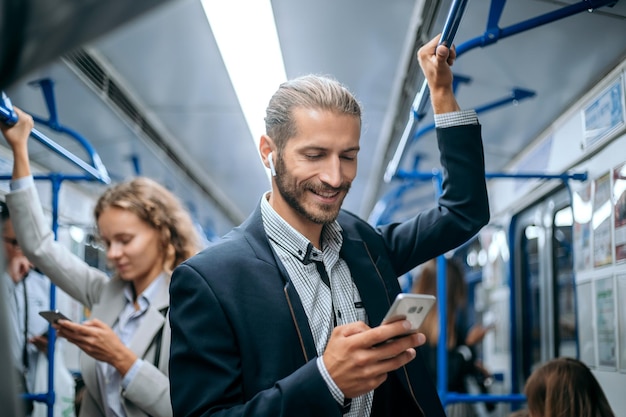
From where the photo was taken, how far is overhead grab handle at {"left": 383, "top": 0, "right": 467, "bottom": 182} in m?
1.78

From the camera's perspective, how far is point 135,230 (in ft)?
8.65

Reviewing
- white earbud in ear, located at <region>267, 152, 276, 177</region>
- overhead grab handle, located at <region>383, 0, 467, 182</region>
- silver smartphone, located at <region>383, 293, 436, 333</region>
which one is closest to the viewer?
silver smartphone, located at <region>383, 293, 436, 333</region>

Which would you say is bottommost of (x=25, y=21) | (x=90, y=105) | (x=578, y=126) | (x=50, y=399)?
(x=50, y=399)

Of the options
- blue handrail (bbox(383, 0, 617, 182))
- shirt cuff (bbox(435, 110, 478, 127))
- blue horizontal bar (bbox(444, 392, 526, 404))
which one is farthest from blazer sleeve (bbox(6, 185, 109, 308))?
blue horizontal bar (bbox(444, 392, 526, 404))

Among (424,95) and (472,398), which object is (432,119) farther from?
(424,95)

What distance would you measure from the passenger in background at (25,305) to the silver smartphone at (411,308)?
2426mm

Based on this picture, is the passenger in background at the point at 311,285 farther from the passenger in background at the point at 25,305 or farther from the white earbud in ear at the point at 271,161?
the passenger in background at the point at 25,305

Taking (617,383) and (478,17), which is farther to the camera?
(478,17)

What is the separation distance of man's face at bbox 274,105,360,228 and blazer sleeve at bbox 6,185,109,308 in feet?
4.46

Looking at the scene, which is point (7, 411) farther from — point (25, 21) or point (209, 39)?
point (209, 39)

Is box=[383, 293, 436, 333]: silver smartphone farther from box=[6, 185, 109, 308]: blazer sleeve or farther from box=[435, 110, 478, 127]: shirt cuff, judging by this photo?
box=[6, 185, 109, 308]: blazer sleeve

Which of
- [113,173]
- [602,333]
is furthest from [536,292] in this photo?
[113,173]

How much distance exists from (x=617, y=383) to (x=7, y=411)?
2.75 meters

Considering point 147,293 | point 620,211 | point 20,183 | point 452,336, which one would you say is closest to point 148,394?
point 147,293
